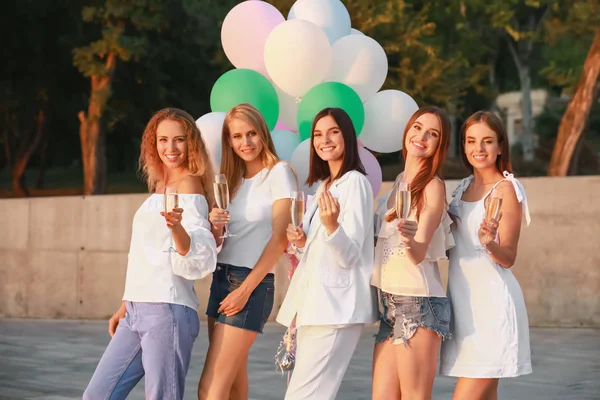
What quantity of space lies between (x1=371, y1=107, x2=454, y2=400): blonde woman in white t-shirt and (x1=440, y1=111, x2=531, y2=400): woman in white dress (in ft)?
0.31

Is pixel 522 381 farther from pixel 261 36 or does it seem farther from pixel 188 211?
pixel 188 211

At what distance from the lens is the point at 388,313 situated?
15.3 feet

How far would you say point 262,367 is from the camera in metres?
9.19

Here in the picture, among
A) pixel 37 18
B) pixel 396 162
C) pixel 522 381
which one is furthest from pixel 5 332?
pixel 396 162

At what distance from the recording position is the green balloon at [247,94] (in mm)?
5805

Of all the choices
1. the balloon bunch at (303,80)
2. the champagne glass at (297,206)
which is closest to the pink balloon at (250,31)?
the balloon bunch at (303,80)

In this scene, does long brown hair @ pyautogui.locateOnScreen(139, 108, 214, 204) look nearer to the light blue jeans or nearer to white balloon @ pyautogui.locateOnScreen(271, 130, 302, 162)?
the light blue jeans

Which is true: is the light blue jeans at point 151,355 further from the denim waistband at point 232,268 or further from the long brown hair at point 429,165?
the long brown hair at point 429,165

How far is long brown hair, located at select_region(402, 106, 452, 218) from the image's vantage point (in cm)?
464

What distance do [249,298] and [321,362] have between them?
0.52 meters

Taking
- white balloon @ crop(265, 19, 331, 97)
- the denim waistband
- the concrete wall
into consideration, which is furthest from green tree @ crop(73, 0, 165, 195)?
the denim waistband

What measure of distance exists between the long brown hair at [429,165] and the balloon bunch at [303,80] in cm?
91

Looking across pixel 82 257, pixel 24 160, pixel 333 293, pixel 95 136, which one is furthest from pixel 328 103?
Answer: pixel 24 160

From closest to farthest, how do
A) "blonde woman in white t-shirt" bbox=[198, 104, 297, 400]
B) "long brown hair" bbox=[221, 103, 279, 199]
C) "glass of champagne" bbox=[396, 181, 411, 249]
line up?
"glass of champagne" bbox=[396, 181, 411, 249]
"blonde woman in white t-shirt" bbox=[198, 104, 297, 400]
"long brown hair" bbox=[221, 103, 279, 199]
